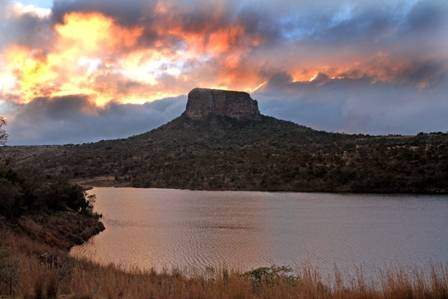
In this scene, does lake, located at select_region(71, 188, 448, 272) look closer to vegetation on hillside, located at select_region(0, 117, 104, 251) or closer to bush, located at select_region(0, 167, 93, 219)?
vegetation on hillside, located at select_region(0, 117, 104, 251)

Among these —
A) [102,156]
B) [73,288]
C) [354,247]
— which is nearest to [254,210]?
[354,247]

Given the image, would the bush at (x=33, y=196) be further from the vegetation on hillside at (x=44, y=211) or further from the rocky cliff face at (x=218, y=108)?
the rocky cliff face at (x=218, y=108)

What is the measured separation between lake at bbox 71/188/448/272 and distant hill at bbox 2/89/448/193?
16.7 meters

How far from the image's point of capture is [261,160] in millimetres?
104375

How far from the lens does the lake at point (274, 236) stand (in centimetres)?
2591

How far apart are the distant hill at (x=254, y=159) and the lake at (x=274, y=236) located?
16668 mm

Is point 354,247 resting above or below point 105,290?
below

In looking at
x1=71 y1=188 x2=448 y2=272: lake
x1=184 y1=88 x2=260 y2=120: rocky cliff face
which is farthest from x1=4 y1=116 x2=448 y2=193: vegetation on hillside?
x1=71 y1=188 x2=448 y2=272: lake

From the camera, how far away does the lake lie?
2591 cm

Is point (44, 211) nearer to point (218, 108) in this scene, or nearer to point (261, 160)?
point (261, 160)

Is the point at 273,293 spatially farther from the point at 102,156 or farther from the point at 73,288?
the point at 102,156

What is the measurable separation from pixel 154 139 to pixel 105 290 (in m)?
148

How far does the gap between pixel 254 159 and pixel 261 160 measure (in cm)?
217

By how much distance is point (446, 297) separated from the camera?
7508mm
